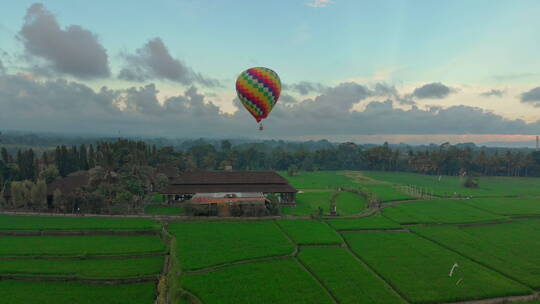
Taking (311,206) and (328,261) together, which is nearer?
→ (328,261)

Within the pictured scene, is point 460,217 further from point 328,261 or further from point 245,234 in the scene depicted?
point 245,234

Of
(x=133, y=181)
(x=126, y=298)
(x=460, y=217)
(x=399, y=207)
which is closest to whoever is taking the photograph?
(x=126, y=298)

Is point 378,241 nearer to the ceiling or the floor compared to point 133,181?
nearer to the floor

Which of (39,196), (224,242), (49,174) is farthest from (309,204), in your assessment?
(49,174)

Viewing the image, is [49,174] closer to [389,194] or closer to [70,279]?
[70,279]

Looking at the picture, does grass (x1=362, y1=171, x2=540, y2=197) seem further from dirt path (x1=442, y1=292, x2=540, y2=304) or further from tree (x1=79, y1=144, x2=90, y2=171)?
tree (x1=79, y1=144, x2=90, y2=171)

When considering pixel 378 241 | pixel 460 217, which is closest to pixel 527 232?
pixel 460 217

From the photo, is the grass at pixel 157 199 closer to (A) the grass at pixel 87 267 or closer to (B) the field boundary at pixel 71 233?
(B) the field boundary at pixel 71 233
